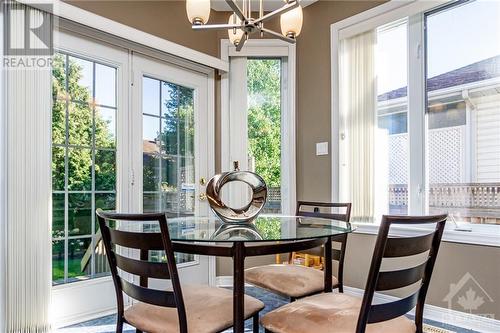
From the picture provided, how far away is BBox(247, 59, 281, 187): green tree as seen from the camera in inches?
142

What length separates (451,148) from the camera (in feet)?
8.52

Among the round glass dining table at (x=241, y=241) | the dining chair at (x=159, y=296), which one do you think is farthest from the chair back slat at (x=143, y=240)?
the round glass dining table at (x=241, y=241)

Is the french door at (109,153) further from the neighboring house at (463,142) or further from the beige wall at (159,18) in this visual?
the neighboring house at (463,142)

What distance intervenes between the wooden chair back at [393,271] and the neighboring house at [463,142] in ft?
4.47

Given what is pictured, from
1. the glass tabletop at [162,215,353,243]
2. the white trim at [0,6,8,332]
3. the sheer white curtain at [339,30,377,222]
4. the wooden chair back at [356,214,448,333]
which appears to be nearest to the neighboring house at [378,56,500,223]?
the sheer white curtain at [339,30,377,222]

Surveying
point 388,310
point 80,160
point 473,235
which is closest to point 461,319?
point 473,235

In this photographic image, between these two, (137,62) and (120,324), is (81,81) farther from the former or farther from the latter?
(120,324)

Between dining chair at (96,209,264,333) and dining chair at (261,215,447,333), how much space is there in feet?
0.71

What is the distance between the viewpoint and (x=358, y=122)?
3084mm

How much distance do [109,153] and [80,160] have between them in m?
0.23

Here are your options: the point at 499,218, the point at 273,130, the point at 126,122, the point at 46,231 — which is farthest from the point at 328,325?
the point at 273,130

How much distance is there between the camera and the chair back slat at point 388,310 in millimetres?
1260

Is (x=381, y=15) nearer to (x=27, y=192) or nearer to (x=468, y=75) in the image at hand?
(x=468, y=75)

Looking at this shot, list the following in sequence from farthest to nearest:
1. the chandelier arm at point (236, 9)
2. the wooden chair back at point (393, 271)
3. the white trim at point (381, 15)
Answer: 1. the white trim at point (381, 15)
2. the chandelier arm at point (236, 9)
3. the wooden chair back at point (393, 271)
